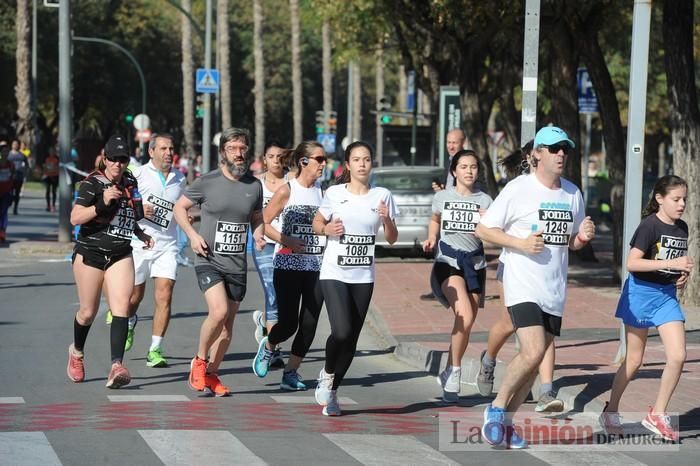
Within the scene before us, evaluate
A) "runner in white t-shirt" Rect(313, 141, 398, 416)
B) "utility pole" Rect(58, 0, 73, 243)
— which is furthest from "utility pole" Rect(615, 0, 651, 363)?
"utility pole" Rect(58, 0, 73, 243)

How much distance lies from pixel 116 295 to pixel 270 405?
1460mm

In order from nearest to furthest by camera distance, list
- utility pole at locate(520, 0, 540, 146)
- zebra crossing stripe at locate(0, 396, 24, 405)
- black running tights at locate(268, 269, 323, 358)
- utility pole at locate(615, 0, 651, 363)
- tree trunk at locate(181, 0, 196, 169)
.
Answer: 1. zebra crossing stripe at locate(0, 396, 24, 405)
2. black running tights at locate(268, 269, 323, 358)
3. utility pole at locate(615, 0, 651, 363)
4. utility pole at locate(520, 0, 540, 146)
5. tree trunk at locate(181, 0, 196, 169)

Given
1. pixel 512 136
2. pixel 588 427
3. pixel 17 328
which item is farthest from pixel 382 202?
pixel 512 136

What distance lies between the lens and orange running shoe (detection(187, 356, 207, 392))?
32.3 ft

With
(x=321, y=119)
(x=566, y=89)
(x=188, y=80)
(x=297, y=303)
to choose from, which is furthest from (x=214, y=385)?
(x=321, y=119)

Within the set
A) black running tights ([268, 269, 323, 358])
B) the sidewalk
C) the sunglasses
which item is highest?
the sunglasses

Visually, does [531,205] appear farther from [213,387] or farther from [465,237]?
[213,387]

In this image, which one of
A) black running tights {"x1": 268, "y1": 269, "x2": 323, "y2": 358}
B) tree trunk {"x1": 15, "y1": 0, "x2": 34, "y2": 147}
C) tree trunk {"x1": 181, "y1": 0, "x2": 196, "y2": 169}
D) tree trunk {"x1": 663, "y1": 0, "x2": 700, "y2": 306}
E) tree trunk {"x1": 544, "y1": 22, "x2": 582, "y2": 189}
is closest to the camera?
black running tights {"x1": 268, "y1": 269, "x2": 323, "y2": 358}

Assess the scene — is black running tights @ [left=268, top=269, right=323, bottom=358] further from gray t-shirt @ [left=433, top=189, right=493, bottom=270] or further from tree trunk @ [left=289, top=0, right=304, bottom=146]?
tree trunk @ [left=289, top=0, right=304, bottom=146]

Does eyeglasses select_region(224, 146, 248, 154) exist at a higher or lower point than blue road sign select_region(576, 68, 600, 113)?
lower

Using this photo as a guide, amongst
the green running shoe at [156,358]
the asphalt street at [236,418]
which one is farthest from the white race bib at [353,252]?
the green running shoe at [156,358]

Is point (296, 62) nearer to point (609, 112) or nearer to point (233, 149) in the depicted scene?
point (609, 112)

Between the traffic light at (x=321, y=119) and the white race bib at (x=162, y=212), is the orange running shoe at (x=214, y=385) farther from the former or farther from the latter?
the traffic light at (x=321, y=119)

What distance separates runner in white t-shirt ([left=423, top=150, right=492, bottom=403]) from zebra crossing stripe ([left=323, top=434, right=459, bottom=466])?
1.85 meters
